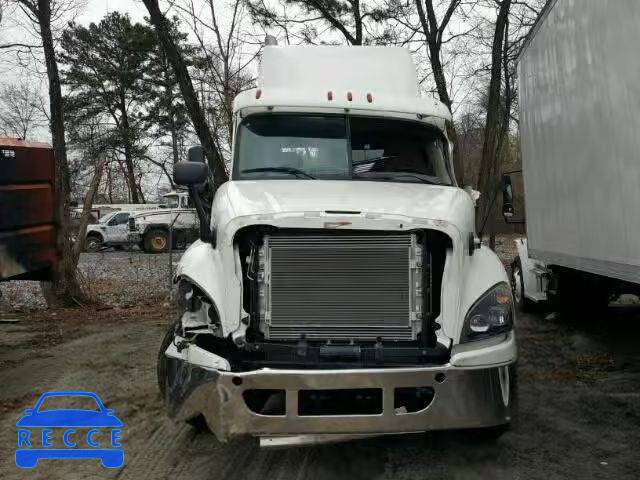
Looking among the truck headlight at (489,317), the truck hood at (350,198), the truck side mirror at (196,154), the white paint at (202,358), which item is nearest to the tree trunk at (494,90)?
the truck side mirror at (196,154)

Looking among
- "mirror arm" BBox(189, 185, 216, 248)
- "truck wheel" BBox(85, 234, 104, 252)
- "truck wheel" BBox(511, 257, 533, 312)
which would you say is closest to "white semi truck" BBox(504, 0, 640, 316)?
"truck wheel" BBox(511, 257, 533, 312)

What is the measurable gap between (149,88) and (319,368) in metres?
32.6

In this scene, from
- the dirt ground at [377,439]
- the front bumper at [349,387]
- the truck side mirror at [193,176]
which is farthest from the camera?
the truck side mirror at [193,176]

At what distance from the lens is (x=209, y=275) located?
13.1 feet

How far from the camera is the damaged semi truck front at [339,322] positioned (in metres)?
3.57

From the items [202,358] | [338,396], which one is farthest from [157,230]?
[338,396]

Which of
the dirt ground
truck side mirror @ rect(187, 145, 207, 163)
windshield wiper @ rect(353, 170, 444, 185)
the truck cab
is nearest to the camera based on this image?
the dirt ground

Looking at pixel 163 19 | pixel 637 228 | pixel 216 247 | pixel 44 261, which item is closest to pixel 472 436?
pixel 637 228

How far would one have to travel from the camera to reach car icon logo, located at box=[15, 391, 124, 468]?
14.5ft

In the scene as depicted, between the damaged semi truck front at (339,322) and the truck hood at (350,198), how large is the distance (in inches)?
0.8

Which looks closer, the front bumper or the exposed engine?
the front bumper

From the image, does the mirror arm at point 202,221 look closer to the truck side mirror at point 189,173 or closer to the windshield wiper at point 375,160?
the truck side mirror at point 189,173

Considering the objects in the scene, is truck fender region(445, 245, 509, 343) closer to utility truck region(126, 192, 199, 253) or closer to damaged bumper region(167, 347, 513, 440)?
damaged bumper region(167, 347, 513, 440)

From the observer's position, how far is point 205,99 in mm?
17062
